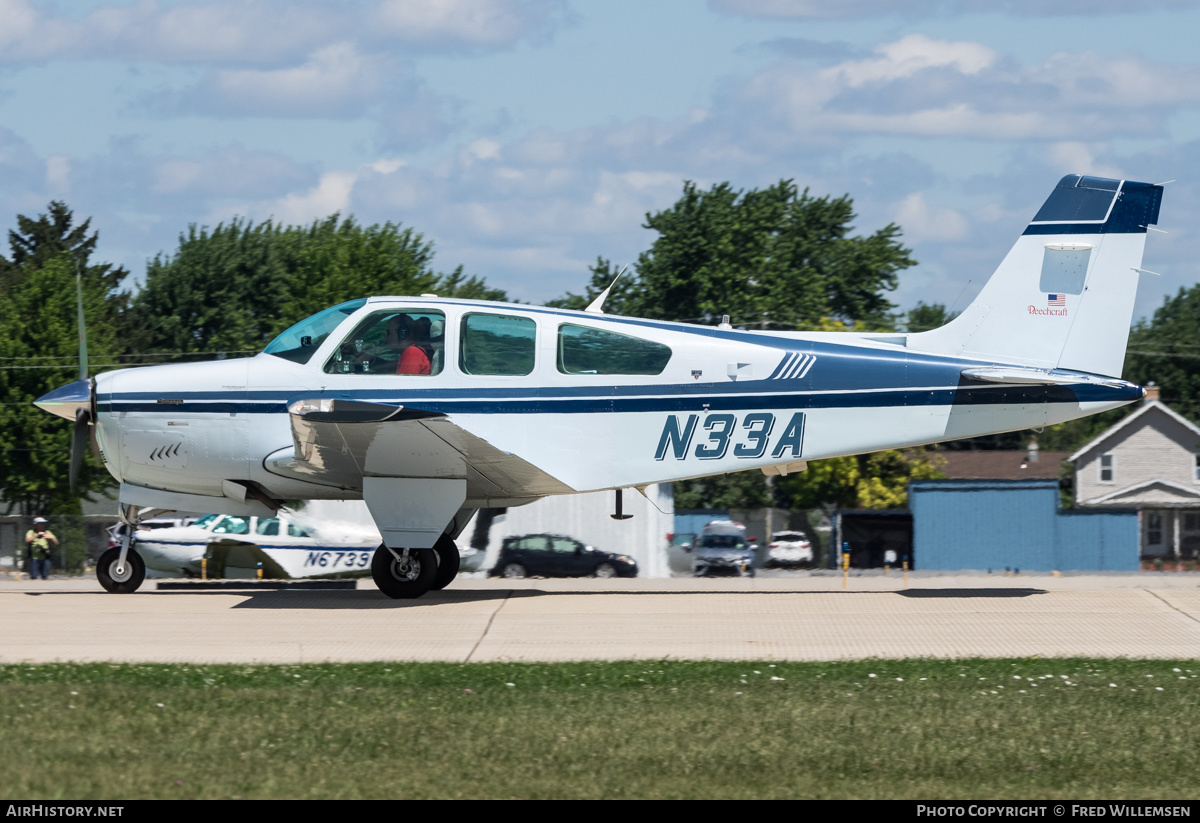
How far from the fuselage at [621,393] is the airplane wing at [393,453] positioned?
0.56 ft

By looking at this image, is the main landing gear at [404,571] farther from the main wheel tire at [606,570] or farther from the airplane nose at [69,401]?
the main wheel tire at [606,570]

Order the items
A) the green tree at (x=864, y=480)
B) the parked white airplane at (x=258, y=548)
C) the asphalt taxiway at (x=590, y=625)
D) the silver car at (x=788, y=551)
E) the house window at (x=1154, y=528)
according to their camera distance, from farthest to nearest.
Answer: the house window at (x=1154, y=528)
the green tree at (x=864, y=480)
the silver car at (x=788, y=551)
the parked white airplane at (x=258, y=548)
the asphalt taxiway at (x=590, y=625)

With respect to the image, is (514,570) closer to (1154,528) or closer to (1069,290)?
(1069,290)

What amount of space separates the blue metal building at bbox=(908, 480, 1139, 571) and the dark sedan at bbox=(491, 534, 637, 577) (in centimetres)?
699

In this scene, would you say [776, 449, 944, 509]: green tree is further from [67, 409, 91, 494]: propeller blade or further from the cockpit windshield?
[67, 409, 91, 494]: propeller blade

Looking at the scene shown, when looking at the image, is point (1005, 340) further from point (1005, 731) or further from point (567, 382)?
point (1005, 731)

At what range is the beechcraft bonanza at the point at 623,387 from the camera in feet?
38.5

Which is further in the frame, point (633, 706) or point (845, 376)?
point (845, 376)

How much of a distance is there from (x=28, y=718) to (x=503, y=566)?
61.8 feet

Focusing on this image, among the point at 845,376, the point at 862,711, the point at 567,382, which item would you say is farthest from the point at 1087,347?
the point at 862,711

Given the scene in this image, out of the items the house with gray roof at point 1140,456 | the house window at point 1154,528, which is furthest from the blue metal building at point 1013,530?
the house with gray roof at point 1140,456

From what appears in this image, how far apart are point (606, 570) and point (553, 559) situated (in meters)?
1.14

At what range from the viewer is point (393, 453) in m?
11.3

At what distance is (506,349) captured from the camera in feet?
38.8
